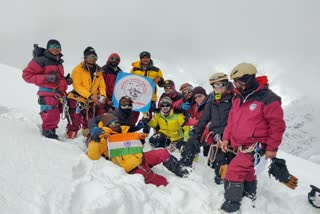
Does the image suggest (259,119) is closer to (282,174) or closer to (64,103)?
(282,174)

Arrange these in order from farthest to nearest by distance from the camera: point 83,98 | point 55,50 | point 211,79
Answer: point 83,98
point 55,50
point 211,79

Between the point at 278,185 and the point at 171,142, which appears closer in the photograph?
the point at 278,185

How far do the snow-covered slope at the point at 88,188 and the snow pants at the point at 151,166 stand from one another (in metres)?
0.20

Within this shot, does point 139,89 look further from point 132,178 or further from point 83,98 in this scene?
point 132,178

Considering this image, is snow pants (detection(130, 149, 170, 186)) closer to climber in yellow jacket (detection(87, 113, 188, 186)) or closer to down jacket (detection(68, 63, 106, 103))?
climber in yellow jacket (detection(87, 113, 188, 186))

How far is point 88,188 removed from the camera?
407cm

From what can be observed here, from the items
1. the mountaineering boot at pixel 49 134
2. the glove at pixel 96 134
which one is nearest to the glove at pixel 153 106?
the mountaineering boot at pixel 49 134

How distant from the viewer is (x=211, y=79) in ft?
19.0

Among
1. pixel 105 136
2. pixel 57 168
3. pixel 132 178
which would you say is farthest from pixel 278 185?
pixel 57 168

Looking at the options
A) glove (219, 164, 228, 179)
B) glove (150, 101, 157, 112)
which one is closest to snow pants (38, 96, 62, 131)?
glove (150, 101, 157, 112)

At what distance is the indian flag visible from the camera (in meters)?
5.39

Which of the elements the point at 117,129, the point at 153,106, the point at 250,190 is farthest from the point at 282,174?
the point at 153,106

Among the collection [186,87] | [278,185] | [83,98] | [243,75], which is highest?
[243,75]

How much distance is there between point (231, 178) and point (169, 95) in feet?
11.5
